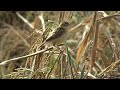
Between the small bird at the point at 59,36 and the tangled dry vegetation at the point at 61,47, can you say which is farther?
the tangled dry vegetation at the point at 61,47

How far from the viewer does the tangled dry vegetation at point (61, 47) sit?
1.21m

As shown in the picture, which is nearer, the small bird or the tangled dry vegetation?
the small bird

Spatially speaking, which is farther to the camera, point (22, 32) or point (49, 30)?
point (22, 32)

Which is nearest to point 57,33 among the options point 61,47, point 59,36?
point 59,36

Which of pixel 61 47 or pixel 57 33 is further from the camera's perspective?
pixel 61 47

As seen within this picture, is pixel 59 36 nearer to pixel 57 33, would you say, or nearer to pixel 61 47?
pixel 57 33

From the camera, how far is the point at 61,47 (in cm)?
149

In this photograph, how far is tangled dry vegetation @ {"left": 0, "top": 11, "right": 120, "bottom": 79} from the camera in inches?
47.7

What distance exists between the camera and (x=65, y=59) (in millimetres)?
1214

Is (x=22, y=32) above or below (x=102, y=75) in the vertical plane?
above
